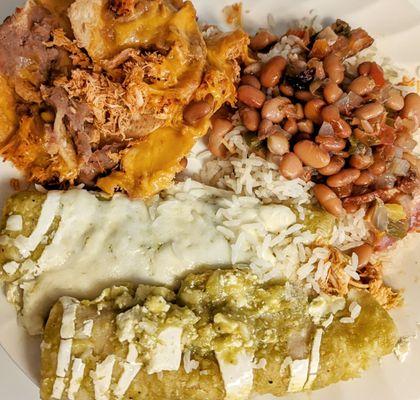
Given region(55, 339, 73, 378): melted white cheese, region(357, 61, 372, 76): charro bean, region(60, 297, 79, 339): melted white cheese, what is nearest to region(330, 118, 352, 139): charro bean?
region(357, 61, 372, 76): charro bean

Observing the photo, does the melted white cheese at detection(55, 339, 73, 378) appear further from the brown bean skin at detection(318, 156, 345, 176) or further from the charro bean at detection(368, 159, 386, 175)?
the charro bean at detection(368, 159, 386, 175)

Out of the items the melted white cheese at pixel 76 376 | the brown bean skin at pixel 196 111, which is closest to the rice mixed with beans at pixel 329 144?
the brown bean skin at pixel 196 111

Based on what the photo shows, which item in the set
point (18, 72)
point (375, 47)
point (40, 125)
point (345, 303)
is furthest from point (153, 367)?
point (375, 47)

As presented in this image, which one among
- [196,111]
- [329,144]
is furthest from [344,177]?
[196,111]

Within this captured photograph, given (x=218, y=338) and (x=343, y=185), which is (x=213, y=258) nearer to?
(x=218, y=338)

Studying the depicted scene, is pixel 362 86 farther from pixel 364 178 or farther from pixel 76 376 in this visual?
pixel 76 376

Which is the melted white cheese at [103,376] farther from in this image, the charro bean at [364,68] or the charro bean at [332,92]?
the charro bean at [364,68]
